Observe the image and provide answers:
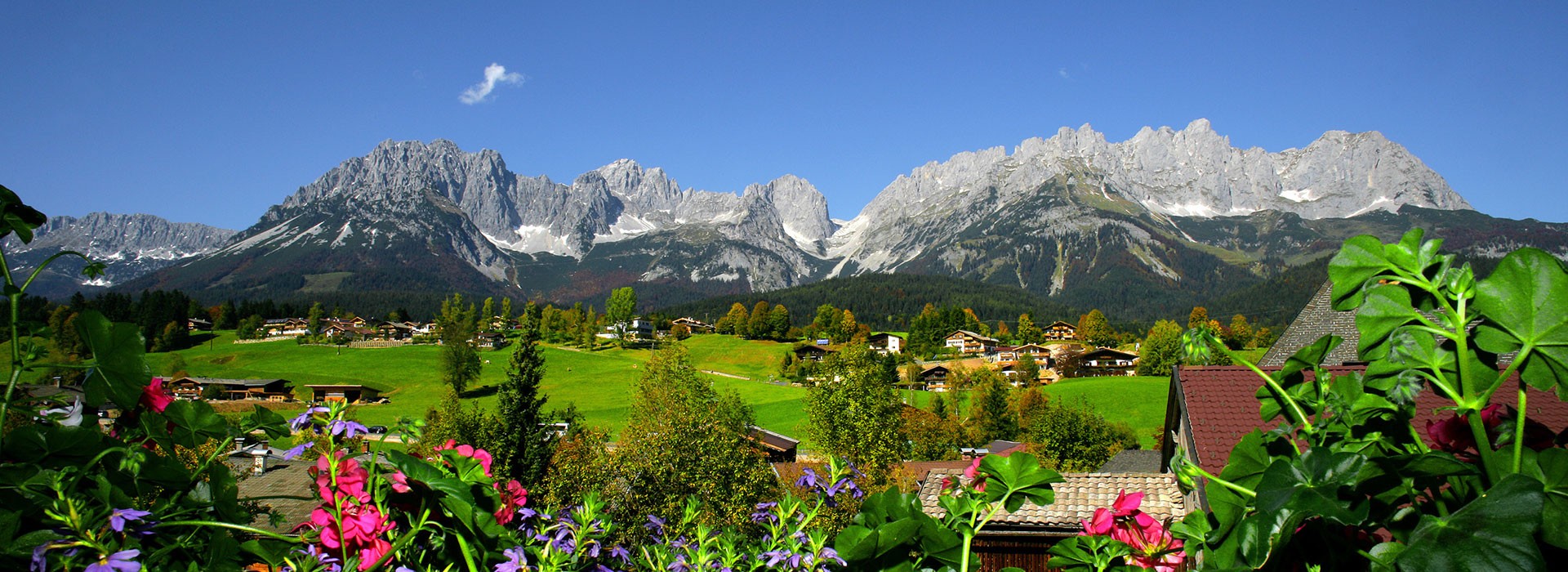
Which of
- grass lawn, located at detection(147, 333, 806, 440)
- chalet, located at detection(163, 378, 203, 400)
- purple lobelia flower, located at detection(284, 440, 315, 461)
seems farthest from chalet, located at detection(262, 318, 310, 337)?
purple lobelia flower, located at detection(284, 440, 315, 461)

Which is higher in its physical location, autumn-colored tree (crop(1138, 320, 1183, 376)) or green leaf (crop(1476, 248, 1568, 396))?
green leaf (crop(1476, 248, 1568, 396))

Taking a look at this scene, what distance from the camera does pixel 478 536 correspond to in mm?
1929

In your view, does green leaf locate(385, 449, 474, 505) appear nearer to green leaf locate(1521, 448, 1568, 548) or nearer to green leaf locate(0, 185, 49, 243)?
green leaf locate(0, 185, 49, 243)

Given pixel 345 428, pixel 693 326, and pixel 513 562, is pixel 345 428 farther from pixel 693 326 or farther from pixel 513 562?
pixel 693 326

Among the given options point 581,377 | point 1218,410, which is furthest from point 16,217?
point 581,377

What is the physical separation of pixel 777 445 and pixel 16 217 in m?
41.6

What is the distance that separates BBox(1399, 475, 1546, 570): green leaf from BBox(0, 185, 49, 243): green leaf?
8.51 feet

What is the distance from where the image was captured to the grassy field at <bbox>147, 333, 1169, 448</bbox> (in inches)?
2336

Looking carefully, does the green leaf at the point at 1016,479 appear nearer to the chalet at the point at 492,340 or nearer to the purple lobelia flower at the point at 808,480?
the purple lobelia flower at the point at 808,480

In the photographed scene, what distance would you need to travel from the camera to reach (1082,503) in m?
12.7

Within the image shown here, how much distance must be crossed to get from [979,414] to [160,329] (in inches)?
4366

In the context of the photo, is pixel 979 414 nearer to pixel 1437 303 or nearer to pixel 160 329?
pixel 1437 303

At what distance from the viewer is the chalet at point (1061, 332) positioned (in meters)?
139

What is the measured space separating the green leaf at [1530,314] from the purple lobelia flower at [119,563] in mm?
2421
